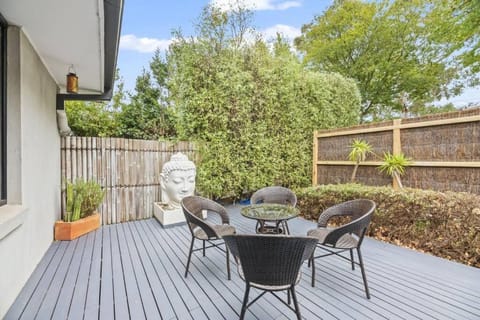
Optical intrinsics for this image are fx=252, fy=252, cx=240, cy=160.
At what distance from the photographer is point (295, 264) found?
1.72m

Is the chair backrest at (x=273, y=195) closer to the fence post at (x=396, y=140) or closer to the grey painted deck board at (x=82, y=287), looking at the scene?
the fence post at (x=396, y=140)

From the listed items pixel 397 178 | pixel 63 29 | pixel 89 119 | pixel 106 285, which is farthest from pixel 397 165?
pixel 89 119

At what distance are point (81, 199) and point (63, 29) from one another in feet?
8.10

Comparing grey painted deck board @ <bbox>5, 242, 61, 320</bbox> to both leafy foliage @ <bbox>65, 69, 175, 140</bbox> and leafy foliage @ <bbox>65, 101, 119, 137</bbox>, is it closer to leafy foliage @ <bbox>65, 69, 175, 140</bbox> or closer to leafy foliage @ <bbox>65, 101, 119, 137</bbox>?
leafy foliage @ <bbox>65, 69, 175, 140</bbox>

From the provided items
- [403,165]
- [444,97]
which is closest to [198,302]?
[403,165]

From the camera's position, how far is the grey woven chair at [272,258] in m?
1.66

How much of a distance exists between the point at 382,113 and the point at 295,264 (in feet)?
44.6

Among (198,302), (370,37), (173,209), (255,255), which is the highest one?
(370,37)

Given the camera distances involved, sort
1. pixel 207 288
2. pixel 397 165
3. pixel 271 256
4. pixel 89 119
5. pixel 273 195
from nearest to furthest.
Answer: pixel 271 256 < pixel 207 288 < pixel 273 195 < pixel 397 165 < pixel 89 119

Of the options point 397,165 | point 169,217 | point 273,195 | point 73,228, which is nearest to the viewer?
point 73,228

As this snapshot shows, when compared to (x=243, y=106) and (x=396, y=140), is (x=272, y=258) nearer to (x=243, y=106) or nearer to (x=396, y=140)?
(x=396, y=140)

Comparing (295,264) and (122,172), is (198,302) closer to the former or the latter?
(295,264)

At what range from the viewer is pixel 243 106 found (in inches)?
220

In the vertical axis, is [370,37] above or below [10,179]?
above
